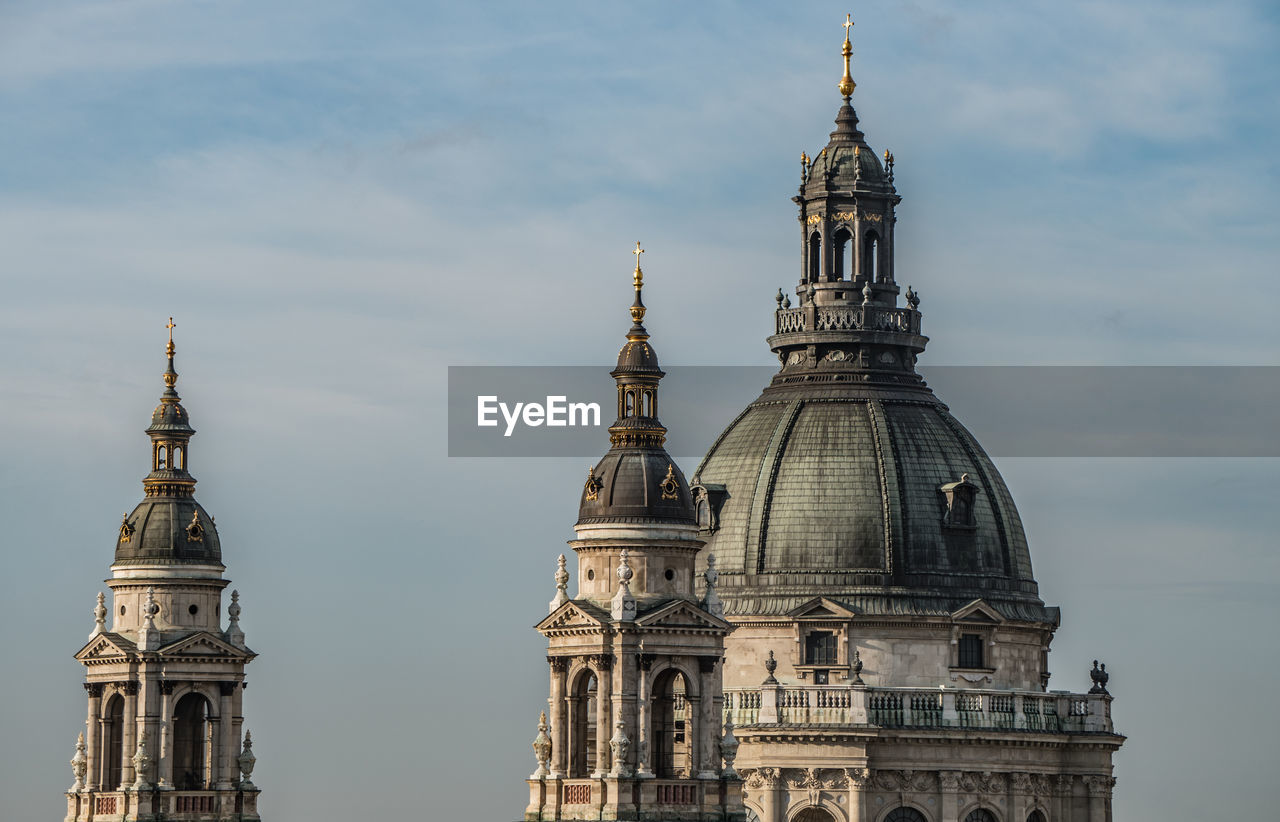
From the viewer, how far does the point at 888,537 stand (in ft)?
568

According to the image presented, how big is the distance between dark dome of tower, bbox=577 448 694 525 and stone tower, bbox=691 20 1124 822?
86.3 feet

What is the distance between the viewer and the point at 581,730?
142 meters

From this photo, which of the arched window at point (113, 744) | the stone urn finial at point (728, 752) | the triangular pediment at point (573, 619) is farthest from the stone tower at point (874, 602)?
the arched window at point (113, 744)

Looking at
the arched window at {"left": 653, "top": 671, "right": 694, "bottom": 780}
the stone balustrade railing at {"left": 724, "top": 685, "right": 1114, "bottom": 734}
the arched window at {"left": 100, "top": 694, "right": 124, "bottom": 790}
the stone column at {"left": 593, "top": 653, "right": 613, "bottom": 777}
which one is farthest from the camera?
the stone balustrade railing at {"left": 724, "top": 685, "right": 1114, "bottom": 734}

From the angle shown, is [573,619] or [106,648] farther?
[106,648]

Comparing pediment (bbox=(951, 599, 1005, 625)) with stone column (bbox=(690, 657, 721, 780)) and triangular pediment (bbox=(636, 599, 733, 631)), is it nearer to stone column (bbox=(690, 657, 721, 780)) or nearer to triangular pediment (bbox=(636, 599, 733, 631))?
stone column (bbox=(690, 657, 721, 780))

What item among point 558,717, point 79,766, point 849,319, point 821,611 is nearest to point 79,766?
point 79,766

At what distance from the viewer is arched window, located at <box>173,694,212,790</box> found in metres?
149

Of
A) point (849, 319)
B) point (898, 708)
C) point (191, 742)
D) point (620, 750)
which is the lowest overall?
point (620, 750)

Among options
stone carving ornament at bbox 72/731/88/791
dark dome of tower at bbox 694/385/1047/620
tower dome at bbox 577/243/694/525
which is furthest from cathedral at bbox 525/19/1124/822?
stone carving ornament at bbox 72/731/88/791

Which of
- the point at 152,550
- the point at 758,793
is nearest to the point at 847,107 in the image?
the point at 758,793

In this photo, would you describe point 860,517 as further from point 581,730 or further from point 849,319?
point 581,730

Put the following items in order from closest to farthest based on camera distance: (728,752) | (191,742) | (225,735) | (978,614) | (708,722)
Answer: (708,722)
(728,752)
(225,735)
(191,742)
(978,614)

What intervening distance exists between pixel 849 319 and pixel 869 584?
13473mm
